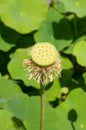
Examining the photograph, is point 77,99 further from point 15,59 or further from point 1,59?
point 1,59

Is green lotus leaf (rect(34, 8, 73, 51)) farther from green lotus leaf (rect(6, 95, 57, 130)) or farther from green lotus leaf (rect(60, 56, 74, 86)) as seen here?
green lotus leaf (rect(6, 95, 57, 130))

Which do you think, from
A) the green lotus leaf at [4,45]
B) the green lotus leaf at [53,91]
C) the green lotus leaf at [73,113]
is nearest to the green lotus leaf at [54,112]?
the green lotus leaf at [73,113]

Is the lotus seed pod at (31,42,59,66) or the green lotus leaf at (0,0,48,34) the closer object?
the lotus seed pod at (31,42,59,66)

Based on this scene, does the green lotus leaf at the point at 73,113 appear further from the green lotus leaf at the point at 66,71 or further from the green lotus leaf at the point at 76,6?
the green lotus leaf at the point at 76,6

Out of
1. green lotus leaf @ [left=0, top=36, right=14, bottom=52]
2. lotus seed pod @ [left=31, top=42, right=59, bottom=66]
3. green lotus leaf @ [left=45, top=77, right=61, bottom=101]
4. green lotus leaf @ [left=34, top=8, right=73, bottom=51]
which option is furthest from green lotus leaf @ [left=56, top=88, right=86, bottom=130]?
lotus seed pod @ [left=31, top=42, right=59, bottom=66]

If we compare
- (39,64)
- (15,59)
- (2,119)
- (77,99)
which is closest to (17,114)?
(2,119)

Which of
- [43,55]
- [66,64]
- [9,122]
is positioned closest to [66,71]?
[66,64]

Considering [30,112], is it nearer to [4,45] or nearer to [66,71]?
[66,71]
